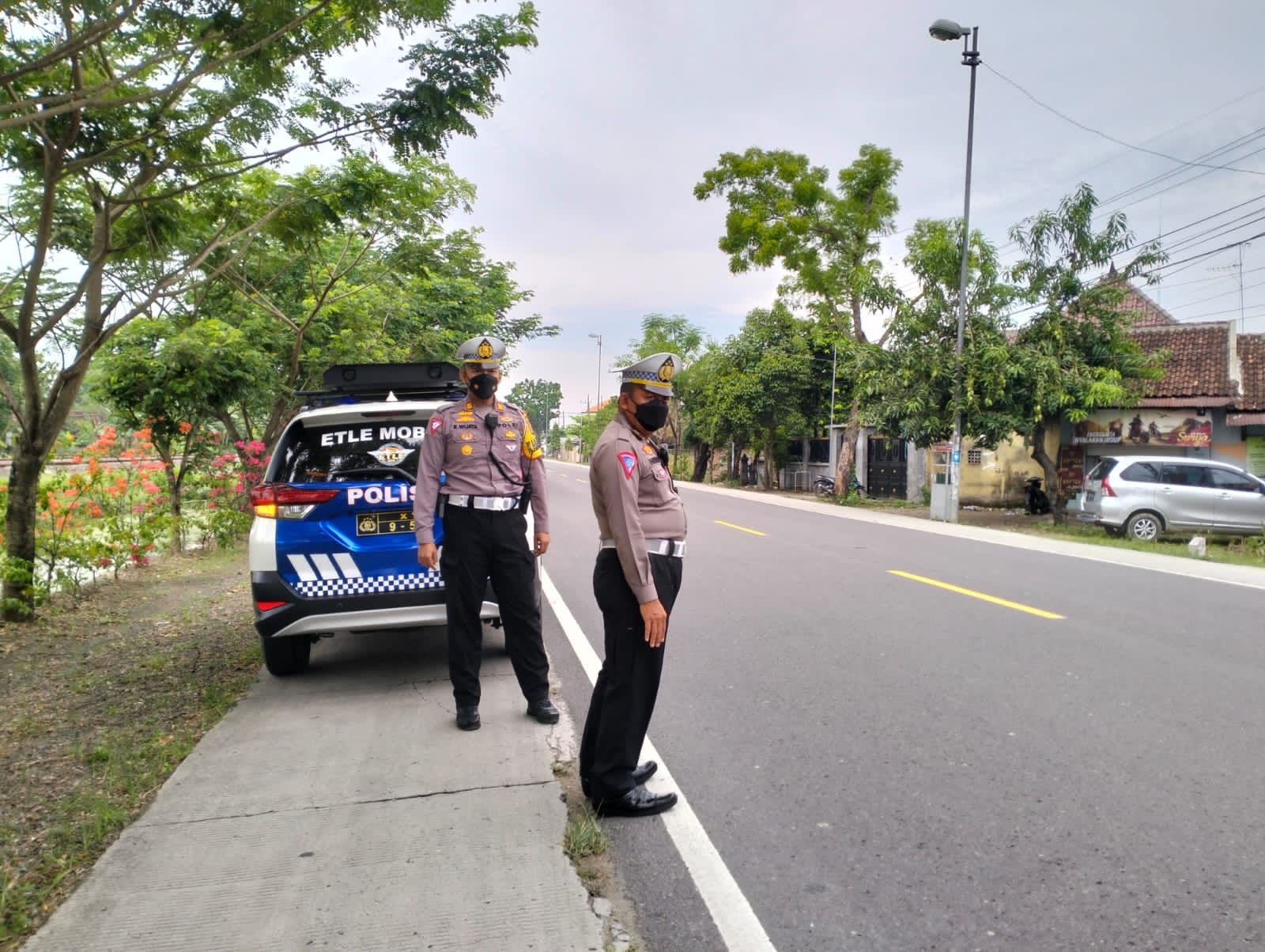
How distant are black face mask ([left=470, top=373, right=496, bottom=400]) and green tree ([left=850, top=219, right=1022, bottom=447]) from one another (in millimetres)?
15739

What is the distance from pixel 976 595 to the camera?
8367 millimetres

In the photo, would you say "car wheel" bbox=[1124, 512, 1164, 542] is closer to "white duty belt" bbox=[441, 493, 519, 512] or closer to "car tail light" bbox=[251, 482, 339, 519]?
"white duty belt" bbox=[441, 493, 519, 512]

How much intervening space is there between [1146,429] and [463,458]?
21506mm

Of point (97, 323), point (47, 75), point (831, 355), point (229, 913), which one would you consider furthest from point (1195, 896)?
point (831, 355)

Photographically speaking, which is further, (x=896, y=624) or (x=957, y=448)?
(x=957, y=448)

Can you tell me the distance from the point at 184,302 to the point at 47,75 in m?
5.66

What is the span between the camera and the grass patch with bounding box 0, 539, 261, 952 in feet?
10.7

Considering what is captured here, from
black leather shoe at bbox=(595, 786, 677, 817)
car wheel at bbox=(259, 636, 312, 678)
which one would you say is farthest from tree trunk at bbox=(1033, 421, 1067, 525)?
black leather shoe at bbox=(595, 786, 677, 817)

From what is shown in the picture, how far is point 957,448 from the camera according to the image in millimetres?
18828

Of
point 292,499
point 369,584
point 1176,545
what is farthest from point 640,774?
point 1176,545

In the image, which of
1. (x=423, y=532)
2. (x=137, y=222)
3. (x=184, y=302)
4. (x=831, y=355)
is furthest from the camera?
(x=831, y=355)

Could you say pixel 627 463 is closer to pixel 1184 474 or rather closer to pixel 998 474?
pixel 1184 474

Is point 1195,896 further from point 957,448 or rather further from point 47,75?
point 957,448

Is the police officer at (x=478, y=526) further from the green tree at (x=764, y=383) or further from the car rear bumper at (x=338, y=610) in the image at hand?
the green tree at (x=764, y=383)
